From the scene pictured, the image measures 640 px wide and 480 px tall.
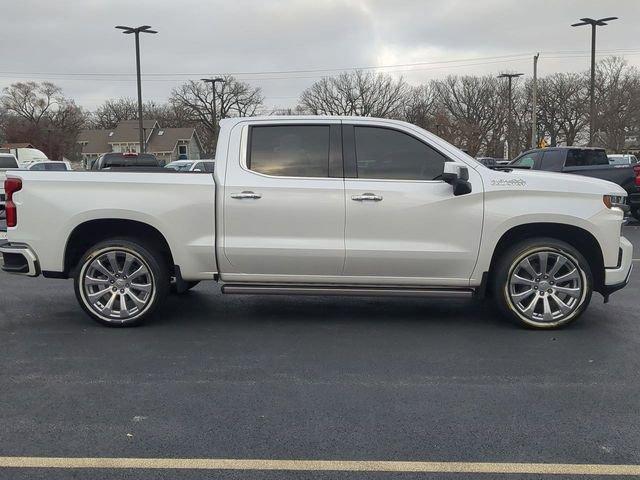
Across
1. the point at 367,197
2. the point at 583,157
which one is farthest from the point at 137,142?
the point at 367,197

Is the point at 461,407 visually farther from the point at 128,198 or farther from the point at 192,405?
the point at 128,198

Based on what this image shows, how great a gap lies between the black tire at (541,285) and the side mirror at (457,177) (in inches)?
29.5

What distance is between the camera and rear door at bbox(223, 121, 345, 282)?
5438mm

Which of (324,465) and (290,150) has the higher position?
(290,150)

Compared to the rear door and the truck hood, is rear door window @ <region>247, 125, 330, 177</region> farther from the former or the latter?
the truck hood

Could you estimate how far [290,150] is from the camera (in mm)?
5637

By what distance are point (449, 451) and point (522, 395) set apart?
1.03 m

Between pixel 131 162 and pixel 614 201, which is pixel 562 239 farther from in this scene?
pixel 131 162

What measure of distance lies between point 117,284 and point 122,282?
0.05 meters

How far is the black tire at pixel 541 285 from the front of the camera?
5.45 metres

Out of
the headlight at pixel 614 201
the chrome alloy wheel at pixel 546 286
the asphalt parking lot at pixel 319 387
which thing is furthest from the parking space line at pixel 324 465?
the headlight at pixel 614 201

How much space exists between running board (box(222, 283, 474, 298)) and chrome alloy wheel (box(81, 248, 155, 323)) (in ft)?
2.59

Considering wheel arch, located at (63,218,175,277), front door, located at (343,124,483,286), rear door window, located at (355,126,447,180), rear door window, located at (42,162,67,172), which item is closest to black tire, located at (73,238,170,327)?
wheel arch, located at (63,218,175,277)

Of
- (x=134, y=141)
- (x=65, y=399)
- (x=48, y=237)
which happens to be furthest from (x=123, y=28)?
(x=134, y=141)
